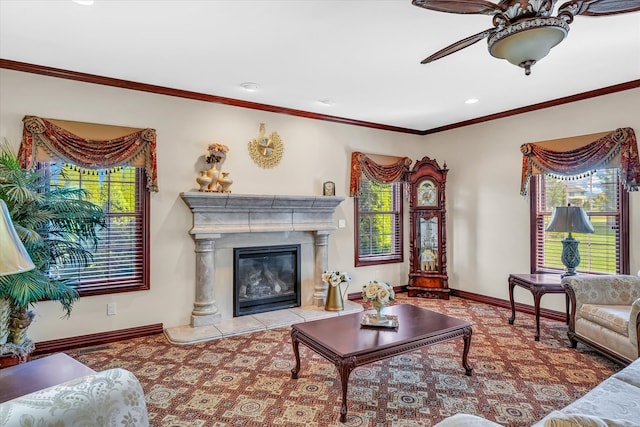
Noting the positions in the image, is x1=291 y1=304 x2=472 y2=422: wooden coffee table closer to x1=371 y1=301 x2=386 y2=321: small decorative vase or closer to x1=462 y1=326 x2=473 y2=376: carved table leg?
x1=462 y1=326 x2=473 y2=376: carved table leg

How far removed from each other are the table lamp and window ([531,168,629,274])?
483mm

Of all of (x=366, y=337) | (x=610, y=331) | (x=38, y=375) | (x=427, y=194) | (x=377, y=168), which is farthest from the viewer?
(x=427, y=194)

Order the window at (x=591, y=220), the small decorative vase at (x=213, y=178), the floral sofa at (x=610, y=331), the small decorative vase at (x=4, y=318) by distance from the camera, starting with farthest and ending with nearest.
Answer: the small decorative vase at (x=213, y=178) → the window at (x=591, y=220) → the small decorative vase at (x=4, y=318) → the floral sofa at (x=610, y=331)

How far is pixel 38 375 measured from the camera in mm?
1696

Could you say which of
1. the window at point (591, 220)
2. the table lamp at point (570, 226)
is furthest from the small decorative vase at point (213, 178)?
the window at point (591, 220)

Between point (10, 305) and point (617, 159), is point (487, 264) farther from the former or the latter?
point (10, 305)

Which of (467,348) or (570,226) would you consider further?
(570,226)

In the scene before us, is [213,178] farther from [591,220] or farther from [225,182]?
[591,220]

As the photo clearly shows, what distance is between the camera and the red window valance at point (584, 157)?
151 inches

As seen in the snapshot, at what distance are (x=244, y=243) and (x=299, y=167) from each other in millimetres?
1282

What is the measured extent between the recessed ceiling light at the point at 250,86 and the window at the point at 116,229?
1.45 meters

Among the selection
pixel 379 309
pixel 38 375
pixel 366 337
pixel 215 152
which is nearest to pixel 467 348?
pixel 379 309

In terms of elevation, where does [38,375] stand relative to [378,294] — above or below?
below

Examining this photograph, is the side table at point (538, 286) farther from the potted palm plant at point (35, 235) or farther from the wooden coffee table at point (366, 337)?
the potted palm plant at point (35, 235)
